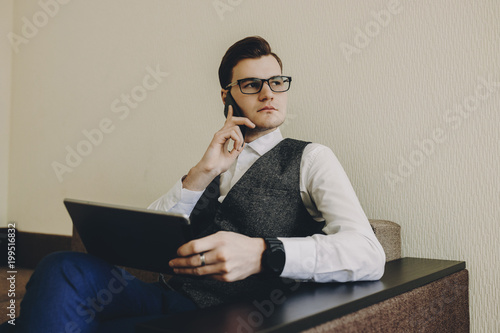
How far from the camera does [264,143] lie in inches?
47.6

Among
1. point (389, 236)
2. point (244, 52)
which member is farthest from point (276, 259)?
point (244, 52)

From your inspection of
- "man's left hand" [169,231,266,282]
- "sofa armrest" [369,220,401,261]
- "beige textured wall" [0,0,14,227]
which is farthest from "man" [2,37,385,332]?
"beige textured wall" [0,0,14,227]

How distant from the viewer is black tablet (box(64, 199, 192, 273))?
2.40ft

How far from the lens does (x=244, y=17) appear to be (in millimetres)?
1657

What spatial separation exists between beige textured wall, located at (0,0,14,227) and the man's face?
81.8 inches

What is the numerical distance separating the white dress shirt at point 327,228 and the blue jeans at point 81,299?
32 centimetres

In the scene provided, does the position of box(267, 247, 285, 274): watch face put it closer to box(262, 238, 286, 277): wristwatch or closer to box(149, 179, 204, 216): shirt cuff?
box(262, 238, 286, 277): wristwatch

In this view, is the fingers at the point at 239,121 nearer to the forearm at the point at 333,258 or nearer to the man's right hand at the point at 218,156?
the man's right hand at the point at 218,156

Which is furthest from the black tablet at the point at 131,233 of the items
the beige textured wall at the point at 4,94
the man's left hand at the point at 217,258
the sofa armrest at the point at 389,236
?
the beige textured wall at the point at 4,94

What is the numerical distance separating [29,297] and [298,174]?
0.67 metres

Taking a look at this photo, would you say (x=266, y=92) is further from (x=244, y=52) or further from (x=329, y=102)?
(x=329, y=102)

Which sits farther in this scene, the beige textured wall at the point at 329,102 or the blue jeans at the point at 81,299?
the beige textured wall at the point at 329,102

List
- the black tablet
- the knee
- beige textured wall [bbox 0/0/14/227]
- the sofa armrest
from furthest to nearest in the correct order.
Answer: beige textured wall [bbox 0/0/14/227], the sofa armrest, the knee, the black tablet

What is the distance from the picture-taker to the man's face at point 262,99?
46.6 inches
